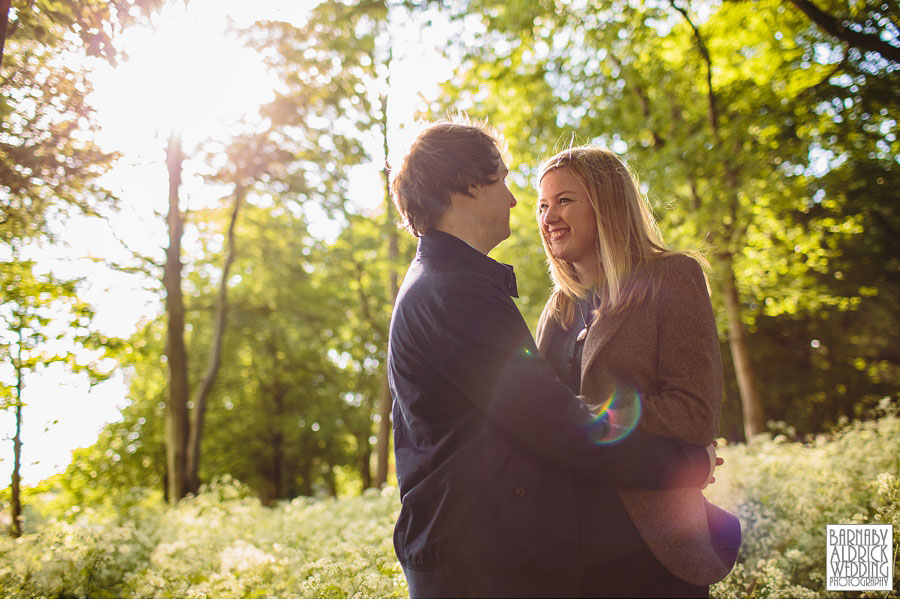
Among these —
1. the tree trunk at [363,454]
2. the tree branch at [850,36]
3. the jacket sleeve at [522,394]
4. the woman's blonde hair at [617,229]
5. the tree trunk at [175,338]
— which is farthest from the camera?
the tree trunk at [363,454]

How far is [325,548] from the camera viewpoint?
14.8ft

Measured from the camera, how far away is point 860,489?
556cm

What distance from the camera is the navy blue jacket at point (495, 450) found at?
1.77m

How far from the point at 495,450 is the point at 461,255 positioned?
0.62 meters

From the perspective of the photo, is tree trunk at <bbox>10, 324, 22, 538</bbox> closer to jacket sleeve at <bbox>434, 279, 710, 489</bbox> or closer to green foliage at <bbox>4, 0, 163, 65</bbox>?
green foliage at <bbox>4, 0, 163, 65</bbox>

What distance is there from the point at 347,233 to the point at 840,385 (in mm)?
18505

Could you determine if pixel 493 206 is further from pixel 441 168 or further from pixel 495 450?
pixel 495 450

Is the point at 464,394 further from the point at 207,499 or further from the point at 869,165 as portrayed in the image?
the point at 869,165

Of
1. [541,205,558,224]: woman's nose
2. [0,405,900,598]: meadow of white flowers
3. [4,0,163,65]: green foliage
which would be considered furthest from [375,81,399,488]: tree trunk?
[541,205,558,224]: woman's nose

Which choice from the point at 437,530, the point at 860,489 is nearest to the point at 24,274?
the point at 437,530

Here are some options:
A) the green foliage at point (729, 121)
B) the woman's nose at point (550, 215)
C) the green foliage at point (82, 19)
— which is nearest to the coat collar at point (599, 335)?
the woman's nose at point (550, 215)

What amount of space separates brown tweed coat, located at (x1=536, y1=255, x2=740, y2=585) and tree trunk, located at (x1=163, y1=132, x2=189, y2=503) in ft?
33.6

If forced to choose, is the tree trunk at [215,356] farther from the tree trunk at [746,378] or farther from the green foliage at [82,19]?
the green foliage at [82,19]

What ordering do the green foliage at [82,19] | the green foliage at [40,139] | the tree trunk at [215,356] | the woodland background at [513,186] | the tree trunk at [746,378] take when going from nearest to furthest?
the green foliage at [82,19] → the green foliage at [40,139] → the woodland background at [513,186] → the tree trunk at [746,378] → the tree trunk at [215,356]
